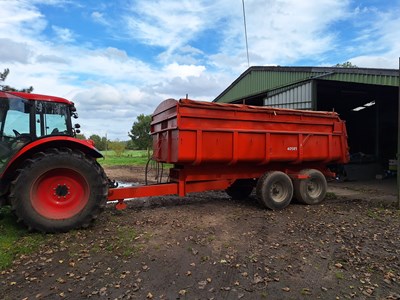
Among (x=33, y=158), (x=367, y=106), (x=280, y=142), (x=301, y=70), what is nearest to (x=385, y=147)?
(x=367, y=106)

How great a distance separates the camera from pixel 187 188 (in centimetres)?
795

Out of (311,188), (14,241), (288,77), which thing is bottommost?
(14,241)

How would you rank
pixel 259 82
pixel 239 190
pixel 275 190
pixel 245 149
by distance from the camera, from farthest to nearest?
pixel 259 82 → pixel 239 190 → pixel 275 190 → pixel 245 149

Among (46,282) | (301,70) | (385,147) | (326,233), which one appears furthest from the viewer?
(385,147)

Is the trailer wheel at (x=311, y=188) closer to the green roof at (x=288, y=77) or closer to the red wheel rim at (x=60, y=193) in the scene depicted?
the green roof at (x=288, y=77)

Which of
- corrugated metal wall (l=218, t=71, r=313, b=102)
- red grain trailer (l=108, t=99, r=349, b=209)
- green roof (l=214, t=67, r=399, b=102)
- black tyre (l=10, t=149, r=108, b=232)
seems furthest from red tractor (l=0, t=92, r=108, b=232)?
corrugated metal wall (l=218, t=71, r=313, b=102)

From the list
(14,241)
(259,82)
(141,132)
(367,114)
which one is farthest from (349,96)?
(141,132)

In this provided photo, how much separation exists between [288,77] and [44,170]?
12.7 meters

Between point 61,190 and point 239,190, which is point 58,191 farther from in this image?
point 239,190

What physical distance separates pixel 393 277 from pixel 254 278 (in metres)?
1.79

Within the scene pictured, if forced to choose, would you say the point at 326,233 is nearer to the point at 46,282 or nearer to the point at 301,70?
the point at 46,282

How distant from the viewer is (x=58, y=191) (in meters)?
6.07

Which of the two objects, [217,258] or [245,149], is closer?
[217,258]

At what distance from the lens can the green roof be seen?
1107 centimetres
